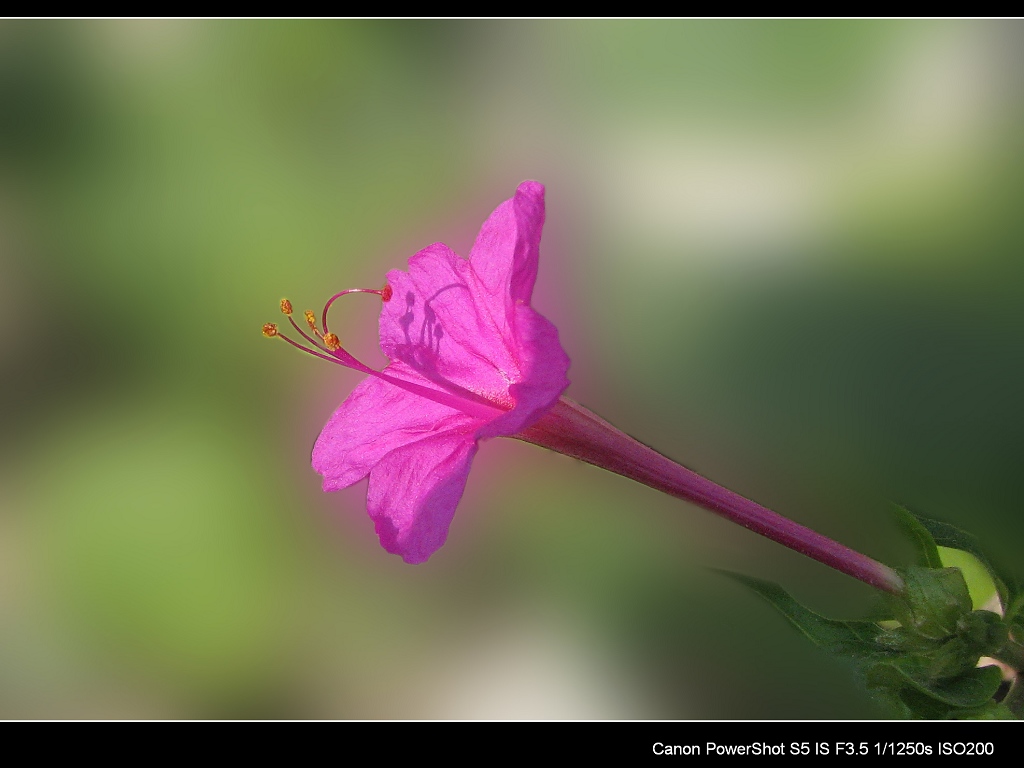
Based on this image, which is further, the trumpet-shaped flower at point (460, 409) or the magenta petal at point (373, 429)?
the magenta petal at point (373, 429)

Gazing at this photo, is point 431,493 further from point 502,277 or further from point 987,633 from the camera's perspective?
point 987,633

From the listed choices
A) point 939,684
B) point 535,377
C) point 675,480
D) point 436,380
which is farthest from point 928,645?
point 436,380

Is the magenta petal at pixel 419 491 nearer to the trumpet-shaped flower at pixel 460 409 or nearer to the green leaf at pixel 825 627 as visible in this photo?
the trumpet-shaped flower at pixel 460 409

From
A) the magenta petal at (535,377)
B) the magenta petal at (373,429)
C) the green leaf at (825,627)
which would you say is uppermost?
the magenta petal at (535,377)

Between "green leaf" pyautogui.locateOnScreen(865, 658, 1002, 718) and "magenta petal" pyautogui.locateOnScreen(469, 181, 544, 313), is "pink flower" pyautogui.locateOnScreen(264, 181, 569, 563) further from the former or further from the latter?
"green leaf" pyautogui.locateOnScreen(865, 658, 1002, 718)

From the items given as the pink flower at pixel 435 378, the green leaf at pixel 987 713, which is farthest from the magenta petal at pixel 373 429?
the green leaf at pixel 987 713

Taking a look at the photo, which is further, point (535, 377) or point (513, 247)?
point (513, 247)

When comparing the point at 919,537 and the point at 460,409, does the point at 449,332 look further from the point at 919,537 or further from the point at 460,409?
the point at 919,537
